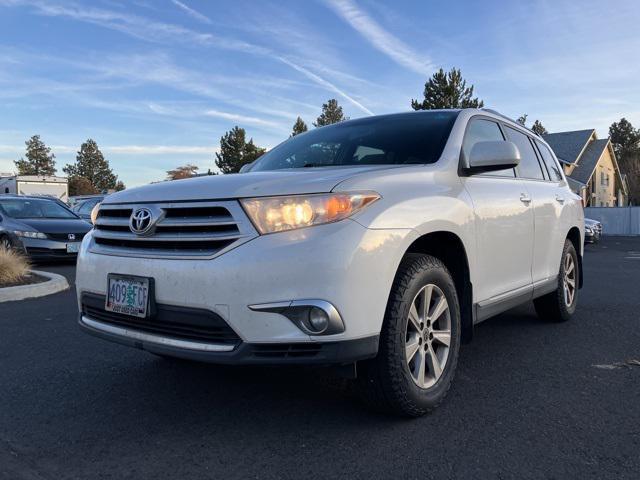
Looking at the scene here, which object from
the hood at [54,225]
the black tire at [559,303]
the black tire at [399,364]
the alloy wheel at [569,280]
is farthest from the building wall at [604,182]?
the black tire at [399,364]

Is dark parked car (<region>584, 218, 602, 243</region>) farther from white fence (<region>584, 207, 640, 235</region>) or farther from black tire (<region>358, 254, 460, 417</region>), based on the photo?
black tire (<region>358, 254, 460, 417</region>)

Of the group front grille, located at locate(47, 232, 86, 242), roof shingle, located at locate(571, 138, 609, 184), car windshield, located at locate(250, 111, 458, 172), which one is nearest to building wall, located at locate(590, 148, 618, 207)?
roof shingle, located at locate(571, 138, 609, 184)

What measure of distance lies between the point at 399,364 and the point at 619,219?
3204 centimetres

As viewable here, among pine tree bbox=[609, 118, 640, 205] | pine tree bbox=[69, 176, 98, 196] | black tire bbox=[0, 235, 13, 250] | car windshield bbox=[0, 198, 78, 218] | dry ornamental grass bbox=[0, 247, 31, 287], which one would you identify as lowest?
dry ornamental grass bbox=[0, 247, 31, 287]

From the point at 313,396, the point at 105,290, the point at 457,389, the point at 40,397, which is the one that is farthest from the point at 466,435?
the point at 40,397

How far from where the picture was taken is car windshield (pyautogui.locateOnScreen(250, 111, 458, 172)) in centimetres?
361

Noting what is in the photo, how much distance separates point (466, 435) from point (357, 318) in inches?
33.8

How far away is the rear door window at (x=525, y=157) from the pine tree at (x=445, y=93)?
32.9 m

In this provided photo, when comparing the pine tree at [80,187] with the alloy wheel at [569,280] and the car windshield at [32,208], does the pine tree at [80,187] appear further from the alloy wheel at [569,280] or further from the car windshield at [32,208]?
the alloy wheel at [569,280]

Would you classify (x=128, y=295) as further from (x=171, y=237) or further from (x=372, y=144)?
(x=372, y=144)

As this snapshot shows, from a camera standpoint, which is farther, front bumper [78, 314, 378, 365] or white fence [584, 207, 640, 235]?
white fence [584, 207, 640, 235]

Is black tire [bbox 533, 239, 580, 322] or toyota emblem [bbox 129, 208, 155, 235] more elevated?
toyota emblem [bbox 129, 208, 155, 235]

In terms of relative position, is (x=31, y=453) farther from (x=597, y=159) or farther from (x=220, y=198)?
(x=597, y=159)

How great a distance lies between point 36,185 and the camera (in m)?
29.5
